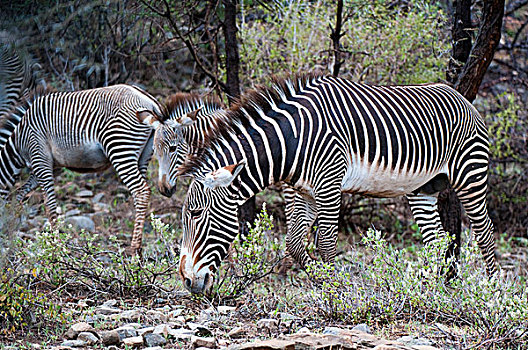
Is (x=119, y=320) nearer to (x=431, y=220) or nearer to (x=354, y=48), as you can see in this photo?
(x=431, y=220)

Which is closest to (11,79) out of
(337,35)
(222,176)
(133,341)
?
(222,176)

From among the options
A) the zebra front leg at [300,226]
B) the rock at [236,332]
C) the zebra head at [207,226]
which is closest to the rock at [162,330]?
the rock at [236,332]

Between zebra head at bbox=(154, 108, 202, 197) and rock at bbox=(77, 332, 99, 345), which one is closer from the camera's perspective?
rock at bbox=(77, 332, 99, 345)

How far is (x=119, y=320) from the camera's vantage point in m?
4.78

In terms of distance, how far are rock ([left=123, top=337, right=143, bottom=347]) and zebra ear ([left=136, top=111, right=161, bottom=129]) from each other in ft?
14.1

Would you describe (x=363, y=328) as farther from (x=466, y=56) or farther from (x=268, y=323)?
(x=466, y=56)

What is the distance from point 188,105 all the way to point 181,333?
14.2 ft

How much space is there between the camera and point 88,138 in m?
8.54

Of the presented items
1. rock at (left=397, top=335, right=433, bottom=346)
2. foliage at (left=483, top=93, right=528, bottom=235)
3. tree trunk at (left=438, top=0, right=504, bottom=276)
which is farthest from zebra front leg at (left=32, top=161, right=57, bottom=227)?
foliage at (left=483, top=93, right=528, bottom=235)

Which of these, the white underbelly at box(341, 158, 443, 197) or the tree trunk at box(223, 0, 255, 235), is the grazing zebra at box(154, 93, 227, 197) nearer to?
the tree trunk at box(223, 0, 255, 235)

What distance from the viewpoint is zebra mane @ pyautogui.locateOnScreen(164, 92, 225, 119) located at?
26.5ft

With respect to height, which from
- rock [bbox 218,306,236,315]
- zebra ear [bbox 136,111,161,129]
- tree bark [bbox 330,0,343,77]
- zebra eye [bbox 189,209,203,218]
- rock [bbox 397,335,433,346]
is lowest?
rock [bbox 218,306,236,315]

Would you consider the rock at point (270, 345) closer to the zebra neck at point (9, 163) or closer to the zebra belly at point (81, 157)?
the zebra belly at point (81, 157)

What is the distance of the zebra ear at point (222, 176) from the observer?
5.13 meters
